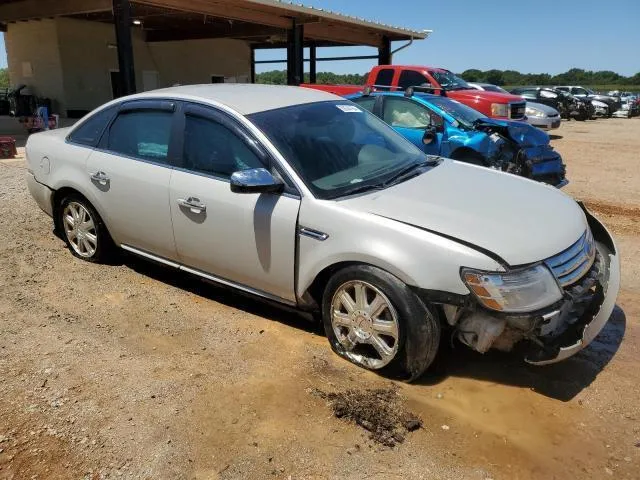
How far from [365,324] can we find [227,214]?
1.19 metres

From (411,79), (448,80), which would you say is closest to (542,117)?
(448,80)

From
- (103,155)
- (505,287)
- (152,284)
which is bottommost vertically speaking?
(152,284)

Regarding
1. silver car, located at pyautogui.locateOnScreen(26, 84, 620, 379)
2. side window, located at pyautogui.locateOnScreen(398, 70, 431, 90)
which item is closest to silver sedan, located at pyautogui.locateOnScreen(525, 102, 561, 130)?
side window, located at pyautogui.locateOnScreen(398, 70, 431, 90)

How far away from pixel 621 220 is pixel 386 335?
5.06 metres

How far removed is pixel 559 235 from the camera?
3.10m

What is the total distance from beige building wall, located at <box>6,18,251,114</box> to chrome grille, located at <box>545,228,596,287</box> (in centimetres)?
1832

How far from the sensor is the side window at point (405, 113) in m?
8.02

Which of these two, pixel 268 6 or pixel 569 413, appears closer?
pixel 569 413

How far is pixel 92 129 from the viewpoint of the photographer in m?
4.74

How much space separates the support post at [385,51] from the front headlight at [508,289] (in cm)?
2075

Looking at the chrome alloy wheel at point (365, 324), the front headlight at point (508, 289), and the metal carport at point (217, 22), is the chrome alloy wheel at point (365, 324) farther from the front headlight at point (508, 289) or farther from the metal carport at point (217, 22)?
the metal carport at point (217, 22)

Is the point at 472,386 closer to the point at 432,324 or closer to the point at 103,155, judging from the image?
the point at 432,324

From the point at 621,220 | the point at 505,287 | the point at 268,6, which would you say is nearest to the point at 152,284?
the point at 505,287

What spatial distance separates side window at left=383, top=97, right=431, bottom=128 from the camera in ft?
26.3
